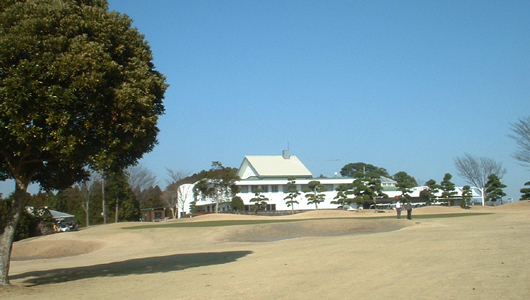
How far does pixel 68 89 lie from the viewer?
36.1 ft

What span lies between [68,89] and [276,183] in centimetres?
6117

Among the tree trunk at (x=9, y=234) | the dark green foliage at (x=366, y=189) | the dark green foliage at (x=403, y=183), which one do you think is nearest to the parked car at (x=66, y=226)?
the dark green foliage at (x=366, y=189)

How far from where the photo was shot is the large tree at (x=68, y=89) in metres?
10.9

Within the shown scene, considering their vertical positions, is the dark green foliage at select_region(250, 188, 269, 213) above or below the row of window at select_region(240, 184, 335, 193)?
below

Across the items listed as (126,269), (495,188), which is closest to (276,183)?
(495,188)

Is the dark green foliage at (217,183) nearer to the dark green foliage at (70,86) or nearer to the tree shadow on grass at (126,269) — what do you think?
the tree shadow on grass at (126,269)

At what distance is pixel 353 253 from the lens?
1434 centimetres

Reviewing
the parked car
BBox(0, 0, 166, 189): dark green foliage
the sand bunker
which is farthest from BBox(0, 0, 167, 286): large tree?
the parked car

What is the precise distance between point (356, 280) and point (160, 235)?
2196cm

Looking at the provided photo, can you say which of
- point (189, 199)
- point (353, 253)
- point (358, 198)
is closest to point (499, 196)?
point (358, 198)

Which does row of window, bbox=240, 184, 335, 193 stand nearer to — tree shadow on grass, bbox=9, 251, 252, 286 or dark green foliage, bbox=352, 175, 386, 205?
dark green foliage, bbox=352, 175, 386, 205

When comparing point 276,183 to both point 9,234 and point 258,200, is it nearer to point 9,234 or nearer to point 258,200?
point 258,200

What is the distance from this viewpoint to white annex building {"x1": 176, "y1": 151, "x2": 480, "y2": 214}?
2758 inches

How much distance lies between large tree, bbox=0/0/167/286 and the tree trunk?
0.02m
